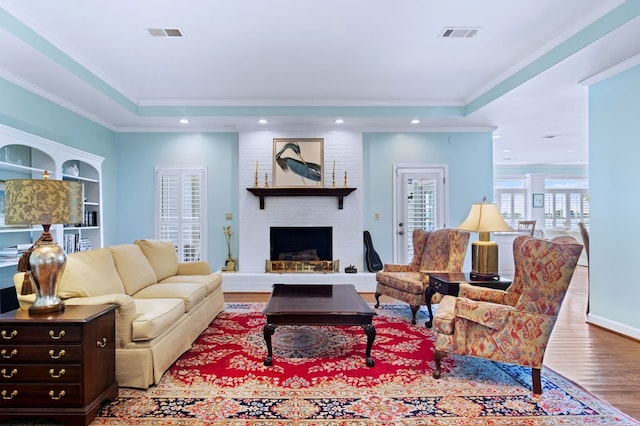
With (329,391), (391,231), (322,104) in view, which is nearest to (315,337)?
(329,391)

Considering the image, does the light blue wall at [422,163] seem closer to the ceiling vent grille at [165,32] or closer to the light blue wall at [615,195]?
the light blue wall at [615,195]

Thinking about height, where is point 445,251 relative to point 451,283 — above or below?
above

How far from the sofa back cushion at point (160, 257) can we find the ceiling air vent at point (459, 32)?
13.4 ft

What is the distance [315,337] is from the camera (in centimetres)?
373

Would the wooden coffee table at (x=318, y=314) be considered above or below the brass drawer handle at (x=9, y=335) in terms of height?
below

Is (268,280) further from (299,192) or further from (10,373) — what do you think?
(10,373)

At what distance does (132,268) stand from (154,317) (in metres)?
1.11

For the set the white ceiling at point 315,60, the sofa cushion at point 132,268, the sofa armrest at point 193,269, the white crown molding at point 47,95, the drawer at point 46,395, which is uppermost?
the white ceiling at point 315,60

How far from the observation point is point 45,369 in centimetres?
216

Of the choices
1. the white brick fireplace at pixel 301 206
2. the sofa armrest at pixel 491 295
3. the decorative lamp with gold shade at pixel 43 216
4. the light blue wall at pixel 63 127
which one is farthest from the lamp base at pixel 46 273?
the white brick fireplace at pixel 301 206

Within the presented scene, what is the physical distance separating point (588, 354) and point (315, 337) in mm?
2610

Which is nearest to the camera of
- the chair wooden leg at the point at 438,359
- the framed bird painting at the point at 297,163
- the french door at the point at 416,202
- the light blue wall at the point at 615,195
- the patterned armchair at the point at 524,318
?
the patterned armchair at the point at 524,318

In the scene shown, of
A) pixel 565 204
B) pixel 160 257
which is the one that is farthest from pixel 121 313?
pixel 565 204

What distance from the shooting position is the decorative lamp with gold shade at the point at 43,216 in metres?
2.29
